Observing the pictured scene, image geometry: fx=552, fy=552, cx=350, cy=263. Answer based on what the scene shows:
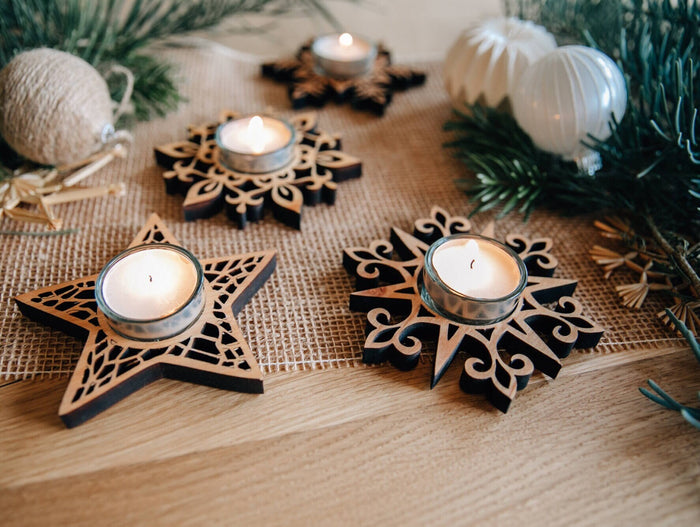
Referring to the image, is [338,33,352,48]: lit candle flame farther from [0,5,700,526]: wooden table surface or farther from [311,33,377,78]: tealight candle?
[0,5,700,526]: wooden table surface

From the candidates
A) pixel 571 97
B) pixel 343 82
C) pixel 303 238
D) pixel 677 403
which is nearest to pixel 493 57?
pixel 571 97

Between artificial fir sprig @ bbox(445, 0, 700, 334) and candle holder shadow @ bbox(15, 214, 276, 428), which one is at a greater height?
artificial fir sprig @ bbox(445, 0, 700, 334)

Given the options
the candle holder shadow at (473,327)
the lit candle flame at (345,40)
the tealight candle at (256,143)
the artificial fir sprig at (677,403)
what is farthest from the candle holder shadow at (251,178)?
the artificial fir sprig at (677,403)

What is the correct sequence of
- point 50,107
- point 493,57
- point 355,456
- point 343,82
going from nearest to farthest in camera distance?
1. point 355,456
2. point 50,107
3. point 493,57
4. point 343,82

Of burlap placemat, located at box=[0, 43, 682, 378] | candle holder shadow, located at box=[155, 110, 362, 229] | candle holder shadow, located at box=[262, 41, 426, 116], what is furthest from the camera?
candle holder shadow, located at box=[262, 41, 426, 116]

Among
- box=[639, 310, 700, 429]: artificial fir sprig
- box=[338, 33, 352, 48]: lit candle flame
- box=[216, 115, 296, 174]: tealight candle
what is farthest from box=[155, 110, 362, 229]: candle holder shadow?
box=[639, 310, 700, 429]: artificial fir sprig

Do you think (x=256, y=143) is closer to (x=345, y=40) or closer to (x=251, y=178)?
(x=251, y=178)

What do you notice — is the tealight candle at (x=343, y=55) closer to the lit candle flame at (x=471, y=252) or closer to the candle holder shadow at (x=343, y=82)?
the candle holder shadow at (x=343, y=82)
